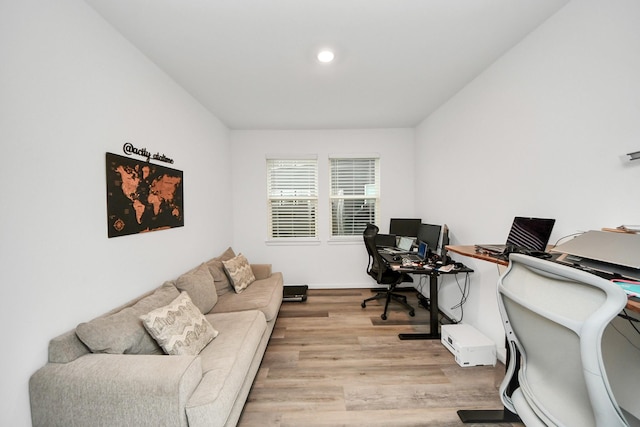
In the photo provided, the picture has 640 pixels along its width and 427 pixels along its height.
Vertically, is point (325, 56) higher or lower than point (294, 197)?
higher

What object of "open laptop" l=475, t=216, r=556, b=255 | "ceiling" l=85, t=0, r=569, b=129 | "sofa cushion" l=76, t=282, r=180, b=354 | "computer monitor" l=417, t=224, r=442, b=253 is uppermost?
"ceiling" l=85, t=0, r=569, b=129

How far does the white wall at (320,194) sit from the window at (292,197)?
13 cm

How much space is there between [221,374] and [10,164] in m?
1.52

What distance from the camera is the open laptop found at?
1.58 metres

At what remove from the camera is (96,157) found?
1561mm

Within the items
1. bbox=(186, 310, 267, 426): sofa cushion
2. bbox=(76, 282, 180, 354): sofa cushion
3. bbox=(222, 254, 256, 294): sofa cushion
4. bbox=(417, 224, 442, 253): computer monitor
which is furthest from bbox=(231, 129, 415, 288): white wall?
bbox=(76, 282, 180, 354): sofa cushion

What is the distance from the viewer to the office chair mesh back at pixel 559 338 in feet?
2.27

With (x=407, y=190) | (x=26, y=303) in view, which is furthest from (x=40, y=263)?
(x=407, y=190)

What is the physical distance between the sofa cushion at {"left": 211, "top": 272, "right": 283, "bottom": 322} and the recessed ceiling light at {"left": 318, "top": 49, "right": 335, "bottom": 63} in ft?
7.95

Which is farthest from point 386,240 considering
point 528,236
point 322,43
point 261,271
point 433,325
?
point 322,43

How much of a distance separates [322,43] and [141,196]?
6.40 feet

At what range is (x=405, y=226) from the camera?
3787 millimetres

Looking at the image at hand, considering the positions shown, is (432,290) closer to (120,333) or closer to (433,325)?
(433,325)

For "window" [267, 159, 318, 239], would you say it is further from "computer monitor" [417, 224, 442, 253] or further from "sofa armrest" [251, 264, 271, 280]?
"computer monitor" [417, 224, 442, 253]
